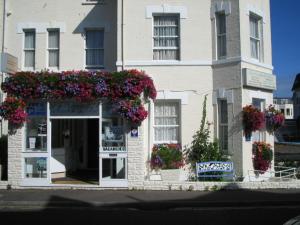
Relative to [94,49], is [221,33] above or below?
above

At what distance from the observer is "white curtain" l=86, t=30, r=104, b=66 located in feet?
59.7

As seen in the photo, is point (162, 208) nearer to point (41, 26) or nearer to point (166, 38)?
point (166, 38)

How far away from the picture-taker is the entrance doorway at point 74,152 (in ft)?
56.7

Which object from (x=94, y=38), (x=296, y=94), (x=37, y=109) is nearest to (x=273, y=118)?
(x=94, y=38)

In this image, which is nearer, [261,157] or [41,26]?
[261,157]

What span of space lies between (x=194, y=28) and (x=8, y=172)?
825 centimetres

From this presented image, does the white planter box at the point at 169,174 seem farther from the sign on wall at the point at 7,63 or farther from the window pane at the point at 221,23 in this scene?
the sign on wall at the point at 7,63

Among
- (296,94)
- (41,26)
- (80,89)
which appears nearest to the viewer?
(80,89)

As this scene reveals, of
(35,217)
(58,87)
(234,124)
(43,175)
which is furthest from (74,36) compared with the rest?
(35,217)

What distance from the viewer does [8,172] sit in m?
15.5

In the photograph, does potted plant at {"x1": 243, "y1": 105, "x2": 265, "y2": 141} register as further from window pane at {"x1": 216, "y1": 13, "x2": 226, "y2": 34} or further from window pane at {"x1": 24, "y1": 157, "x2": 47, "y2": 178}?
window pane at {"x1": 24, "y1": 157, "x2": 47, "y2": 178}

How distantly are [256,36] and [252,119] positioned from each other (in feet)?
11.8

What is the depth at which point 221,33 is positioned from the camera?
16.8 meters

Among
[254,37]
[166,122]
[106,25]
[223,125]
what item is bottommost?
[223,125]
